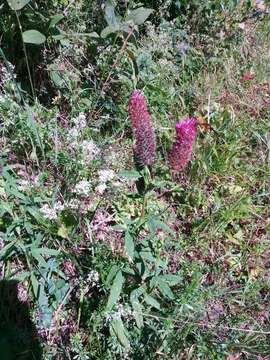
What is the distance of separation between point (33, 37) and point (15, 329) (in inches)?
A: 62.4

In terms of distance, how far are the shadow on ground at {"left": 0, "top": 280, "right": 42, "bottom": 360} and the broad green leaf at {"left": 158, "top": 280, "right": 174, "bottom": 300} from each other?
65 cm

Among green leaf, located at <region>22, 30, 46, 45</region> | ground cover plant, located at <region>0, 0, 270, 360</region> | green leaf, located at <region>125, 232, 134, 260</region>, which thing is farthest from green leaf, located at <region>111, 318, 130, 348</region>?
green leaf, located at <region>22, 30, 46, 45</region>

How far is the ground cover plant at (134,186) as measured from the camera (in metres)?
2.14

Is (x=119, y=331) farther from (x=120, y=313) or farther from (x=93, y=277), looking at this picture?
(x=93, y=277)

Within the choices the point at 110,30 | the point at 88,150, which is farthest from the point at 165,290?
the point at 110,30

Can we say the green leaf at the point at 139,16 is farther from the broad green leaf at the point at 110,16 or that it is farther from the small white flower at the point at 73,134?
the small white flower at the point at 73,134

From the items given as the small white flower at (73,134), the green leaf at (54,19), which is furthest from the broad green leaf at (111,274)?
the green leaf at (54,19)

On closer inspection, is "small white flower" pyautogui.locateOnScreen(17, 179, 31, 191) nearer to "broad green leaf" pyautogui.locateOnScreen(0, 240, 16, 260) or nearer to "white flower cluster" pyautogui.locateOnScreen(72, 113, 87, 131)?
"broad green leaf" pyautogui.locateOnScreen(0, 240, 16, 260)

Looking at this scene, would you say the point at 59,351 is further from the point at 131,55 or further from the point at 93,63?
the point at 93,63

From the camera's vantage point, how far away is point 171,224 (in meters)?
2.69

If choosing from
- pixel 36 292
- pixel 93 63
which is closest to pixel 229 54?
pixel 93 63

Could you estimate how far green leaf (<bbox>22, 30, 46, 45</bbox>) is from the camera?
2.60m

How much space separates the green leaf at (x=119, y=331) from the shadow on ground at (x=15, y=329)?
1.28 ft

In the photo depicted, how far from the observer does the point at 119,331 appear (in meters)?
2.10
